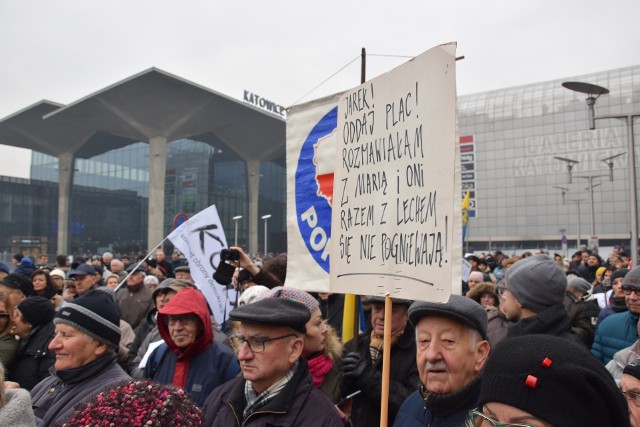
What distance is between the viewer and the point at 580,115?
2112 inches

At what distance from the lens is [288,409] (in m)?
2.26

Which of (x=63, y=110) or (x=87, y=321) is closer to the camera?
(x=87, y=321)

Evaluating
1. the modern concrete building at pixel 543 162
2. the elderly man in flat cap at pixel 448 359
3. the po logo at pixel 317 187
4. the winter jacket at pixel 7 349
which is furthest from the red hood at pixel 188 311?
the modern concrete building at pixel 543 162

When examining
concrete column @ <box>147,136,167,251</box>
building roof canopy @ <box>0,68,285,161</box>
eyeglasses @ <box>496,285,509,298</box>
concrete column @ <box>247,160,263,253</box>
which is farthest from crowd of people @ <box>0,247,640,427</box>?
concrete column @ <box>247,160,263,253</box>

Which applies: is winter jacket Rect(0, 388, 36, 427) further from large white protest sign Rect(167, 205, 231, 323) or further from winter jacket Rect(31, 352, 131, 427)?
large white protest sign Rect(167, 205, 231, 323)

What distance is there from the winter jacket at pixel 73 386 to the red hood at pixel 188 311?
424 mm

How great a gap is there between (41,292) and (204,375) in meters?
4.00

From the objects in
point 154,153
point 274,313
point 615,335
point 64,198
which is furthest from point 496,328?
point 64,198

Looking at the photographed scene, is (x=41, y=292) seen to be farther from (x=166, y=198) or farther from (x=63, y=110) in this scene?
(x=166, y=198)

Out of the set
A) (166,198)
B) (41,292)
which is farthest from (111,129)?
(41,292)

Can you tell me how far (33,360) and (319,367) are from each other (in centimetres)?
231

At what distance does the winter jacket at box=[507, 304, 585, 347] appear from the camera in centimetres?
299

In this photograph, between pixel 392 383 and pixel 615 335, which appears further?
pixel 615 335

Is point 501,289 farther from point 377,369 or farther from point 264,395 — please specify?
point 264,395
